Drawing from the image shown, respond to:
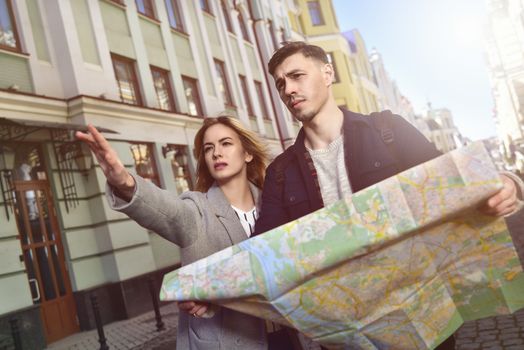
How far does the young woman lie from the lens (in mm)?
1893

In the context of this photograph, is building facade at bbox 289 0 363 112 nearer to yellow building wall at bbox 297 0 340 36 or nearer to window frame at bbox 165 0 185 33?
yellow building wall at bbox 297 0 340 36

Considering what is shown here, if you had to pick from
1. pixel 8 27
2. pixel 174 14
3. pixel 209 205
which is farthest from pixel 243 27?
pixel 209 205

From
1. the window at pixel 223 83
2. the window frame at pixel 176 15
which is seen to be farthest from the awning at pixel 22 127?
the window at pixel 223 83

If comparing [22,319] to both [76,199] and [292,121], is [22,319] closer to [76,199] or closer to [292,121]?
[76,199]

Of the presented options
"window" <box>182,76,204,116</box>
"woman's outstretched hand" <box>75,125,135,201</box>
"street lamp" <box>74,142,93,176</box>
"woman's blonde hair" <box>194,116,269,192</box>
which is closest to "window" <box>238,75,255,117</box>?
"window" <box>182,76,204,116</box>

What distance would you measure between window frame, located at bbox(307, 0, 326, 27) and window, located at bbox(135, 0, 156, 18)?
766 inches

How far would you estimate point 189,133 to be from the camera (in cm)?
1384

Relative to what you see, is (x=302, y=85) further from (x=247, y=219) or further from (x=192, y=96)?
(x=192, y=96)

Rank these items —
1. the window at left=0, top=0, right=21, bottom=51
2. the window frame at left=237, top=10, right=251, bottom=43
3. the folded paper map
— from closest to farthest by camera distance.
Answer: the folded paper map
the window at left=0, top=0, right=21, bottom=51
the window frame at left=237, top=10, right=251, bottom=43

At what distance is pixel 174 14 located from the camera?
1534cm

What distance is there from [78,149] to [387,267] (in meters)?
9.39

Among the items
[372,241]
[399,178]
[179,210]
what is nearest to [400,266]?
[372,241]

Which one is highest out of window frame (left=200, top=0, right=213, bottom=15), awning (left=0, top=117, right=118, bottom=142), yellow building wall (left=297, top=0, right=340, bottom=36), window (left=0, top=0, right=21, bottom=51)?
yellow building wall (left=297, top=0, right=340, bottom=36)

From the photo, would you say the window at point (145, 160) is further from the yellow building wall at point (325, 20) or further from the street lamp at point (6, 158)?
the yellow building wall at point (325, 20)
